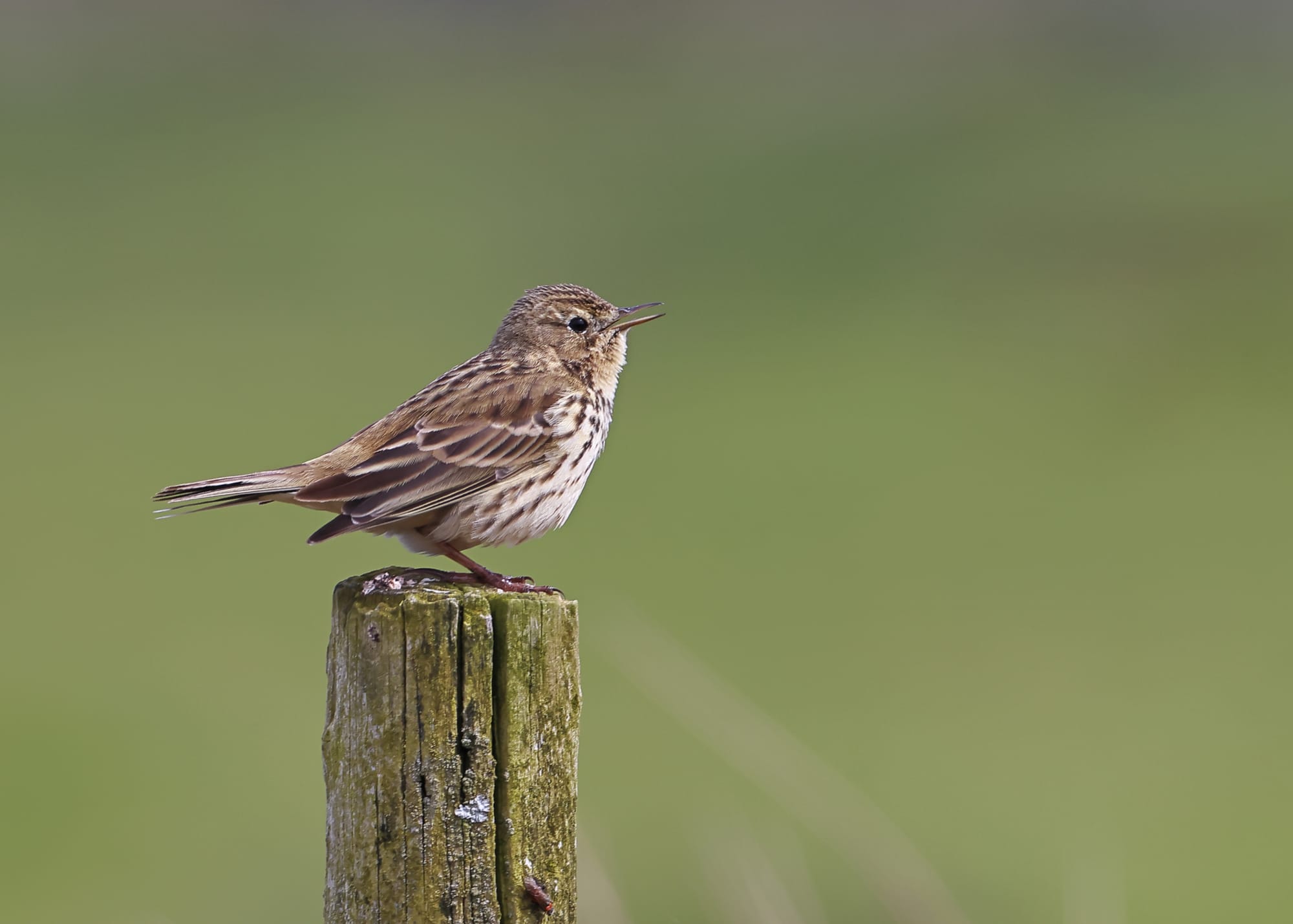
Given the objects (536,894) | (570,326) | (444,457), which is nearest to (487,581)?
(536,894)

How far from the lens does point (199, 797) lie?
1605 centimetres

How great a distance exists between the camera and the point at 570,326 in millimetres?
6922

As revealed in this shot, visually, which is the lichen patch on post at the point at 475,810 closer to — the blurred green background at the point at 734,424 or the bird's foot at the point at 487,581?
the bird's foot at the point at 487,581

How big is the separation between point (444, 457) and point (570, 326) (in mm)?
1378

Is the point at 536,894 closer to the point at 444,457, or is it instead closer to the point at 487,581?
the point at 487,581

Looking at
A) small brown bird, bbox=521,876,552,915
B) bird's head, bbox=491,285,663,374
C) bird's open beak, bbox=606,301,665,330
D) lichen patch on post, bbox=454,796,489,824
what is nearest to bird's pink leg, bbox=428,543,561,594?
lichen patch on post, bbox=454,796,489,824

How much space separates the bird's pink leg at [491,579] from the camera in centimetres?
450

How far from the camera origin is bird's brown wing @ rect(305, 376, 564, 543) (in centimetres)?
534

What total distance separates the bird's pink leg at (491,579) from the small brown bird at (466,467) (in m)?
0.01

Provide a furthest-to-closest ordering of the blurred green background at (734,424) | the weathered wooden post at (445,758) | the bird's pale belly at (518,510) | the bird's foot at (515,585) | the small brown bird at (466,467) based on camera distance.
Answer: the blurred green background at (734,424)
the bird's pale belly at (518,510)
the small brown bird at (466,467)
the bird's foot at (515,585)
the weathered wooden post at (445,758)

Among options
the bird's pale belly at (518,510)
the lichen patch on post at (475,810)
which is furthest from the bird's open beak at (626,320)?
the lichen patch on post at (475,810)

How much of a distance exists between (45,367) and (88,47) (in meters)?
25.8

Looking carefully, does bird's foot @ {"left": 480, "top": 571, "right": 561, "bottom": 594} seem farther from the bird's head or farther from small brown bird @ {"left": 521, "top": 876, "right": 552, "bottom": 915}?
the bird's head

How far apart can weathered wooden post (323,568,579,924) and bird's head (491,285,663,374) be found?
2878mm
